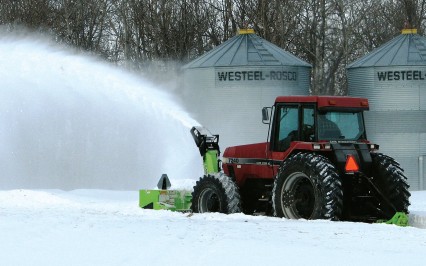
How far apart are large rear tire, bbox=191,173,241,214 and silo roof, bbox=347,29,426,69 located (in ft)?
47.1

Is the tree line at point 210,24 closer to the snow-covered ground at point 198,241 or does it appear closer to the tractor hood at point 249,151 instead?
the tractor hood at point 249,151

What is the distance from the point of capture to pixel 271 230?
12234 millimetres

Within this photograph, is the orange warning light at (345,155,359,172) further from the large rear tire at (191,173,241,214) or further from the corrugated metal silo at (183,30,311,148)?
the corrugated metal silo at (183,30,311,148)

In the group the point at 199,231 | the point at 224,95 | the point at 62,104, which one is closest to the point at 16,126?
the point at 62,104

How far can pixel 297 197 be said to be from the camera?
14.1 metres

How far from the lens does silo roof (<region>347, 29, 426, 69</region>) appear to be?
94.1 ft

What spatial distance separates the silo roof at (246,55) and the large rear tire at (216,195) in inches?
511

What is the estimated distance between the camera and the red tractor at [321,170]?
13562mm

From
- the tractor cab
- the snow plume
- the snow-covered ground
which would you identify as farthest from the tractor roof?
the snow plume

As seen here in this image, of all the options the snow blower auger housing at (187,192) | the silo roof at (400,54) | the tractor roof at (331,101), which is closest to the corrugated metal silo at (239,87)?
the silo roof at (400,54)

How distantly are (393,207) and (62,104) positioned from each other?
12.0m

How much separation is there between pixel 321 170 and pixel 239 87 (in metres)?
14.9

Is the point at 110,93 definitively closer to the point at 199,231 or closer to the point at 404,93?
the point at 199,231

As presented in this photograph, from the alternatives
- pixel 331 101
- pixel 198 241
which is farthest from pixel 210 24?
pixel 198 241
